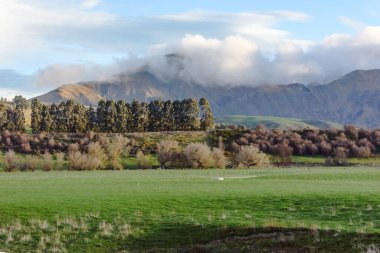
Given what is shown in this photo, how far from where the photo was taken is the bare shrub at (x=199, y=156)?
123 metres

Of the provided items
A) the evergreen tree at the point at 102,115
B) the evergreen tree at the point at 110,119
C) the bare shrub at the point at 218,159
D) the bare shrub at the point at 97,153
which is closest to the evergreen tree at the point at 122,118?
the evergreen tree at the point at 110,119

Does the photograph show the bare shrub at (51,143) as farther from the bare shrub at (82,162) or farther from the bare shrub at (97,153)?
the bare shrub at (82,162)

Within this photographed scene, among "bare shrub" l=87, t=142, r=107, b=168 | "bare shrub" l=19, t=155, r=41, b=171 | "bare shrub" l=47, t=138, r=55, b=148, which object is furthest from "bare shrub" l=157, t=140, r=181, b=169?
"bare shrub" l=47, t=138, r=55, b=148

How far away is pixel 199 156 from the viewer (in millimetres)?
123062

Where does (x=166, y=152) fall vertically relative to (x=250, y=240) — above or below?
above

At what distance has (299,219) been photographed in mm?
37219

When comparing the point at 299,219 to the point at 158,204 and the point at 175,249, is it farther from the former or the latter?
the point at 158,204

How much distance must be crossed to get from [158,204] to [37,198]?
11281 mm

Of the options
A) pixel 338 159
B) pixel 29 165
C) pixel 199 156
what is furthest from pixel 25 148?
pixel 338 159

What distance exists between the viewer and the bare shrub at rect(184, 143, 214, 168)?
123 metres

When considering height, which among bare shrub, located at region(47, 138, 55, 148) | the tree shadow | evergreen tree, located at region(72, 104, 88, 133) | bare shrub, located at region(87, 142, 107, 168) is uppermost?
evergreen tree, located at region(72, 104, 88, 133)

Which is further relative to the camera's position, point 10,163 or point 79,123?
point 79,123

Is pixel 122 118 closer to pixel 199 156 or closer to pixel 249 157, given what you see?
pixel 199 156

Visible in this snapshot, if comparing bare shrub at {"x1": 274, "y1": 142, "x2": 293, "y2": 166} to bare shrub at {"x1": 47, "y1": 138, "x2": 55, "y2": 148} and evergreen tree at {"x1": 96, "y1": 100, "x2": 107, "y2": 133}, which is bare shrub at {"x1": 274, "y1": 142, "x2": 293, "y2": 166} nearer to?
bare shrub at {"x1": 47, "y1": 138, "x2": 55, "y2": 148}
